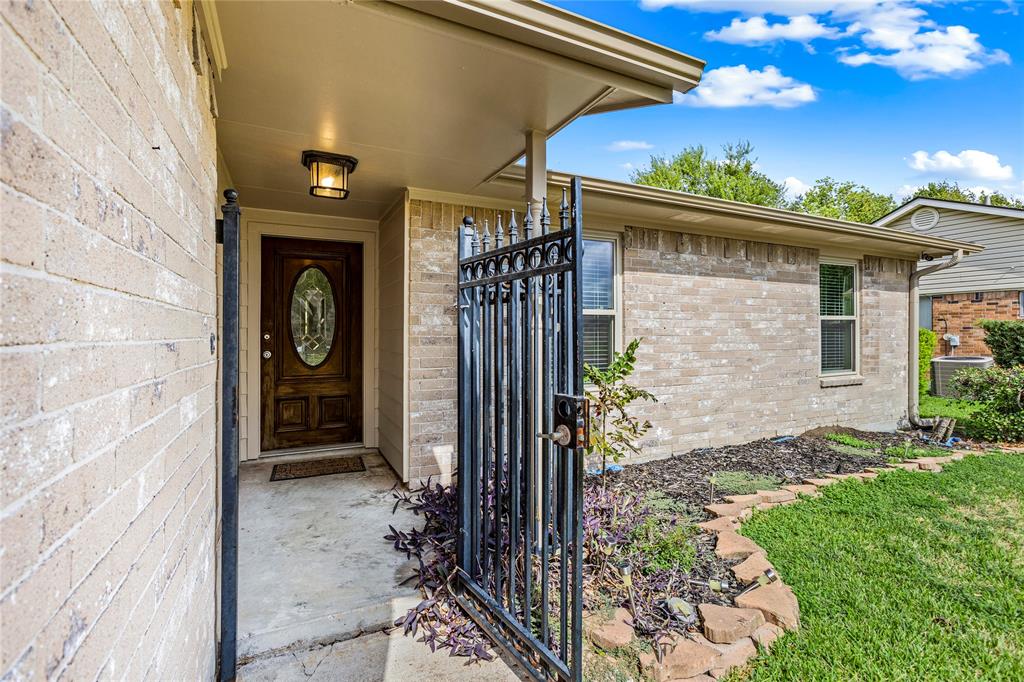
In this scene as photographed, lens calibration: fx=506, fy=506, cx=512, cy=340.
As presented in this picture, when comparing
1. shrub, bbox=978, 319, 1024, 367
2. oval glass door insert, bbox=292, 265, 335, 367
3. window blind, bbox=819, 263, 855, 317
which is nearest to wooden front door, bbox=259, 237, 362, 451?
oval glass door insert, bbox=292, 265, 335, 367

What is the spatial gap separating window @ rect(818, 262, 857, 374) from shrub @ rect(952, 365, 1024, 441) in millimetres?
1516

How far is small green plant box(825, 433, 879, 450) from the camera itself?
18.2ft

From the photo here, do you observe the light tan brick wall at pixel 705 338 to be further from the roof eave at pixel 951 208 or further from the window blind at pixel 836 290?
the roof eave at pixel 951 208

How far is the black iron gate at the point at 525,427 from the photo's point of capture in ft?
5.68

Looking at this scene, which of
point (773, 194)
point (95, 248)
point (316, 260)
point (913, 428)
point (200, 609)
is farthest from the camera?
point (773, 194)

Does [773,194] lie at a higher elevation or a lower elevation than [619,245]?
higher

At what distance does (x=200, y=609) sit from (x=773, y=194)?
2245 cm

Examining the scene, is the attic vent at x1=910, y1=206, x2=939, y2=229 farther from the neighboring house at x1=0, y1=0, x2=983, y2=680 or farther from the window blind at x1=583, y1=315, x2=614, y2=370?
the window blind at x1=583, y1=315, x2=614, y2=370

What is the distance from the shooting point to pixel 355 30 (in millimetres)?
1908

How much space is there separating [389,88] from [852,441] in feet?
19.5

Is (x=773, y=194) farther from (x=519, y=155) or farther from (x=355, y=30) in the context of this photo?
(x=355, y=30)

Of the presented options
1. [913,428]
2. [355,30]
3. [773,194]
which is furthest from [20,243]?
[773,194]

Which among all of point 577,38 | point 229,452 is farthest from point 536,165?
point 229,452

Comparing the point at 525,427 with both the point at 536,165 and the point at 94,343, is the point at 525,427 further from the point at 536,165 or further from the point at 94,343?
the point at 536,165
